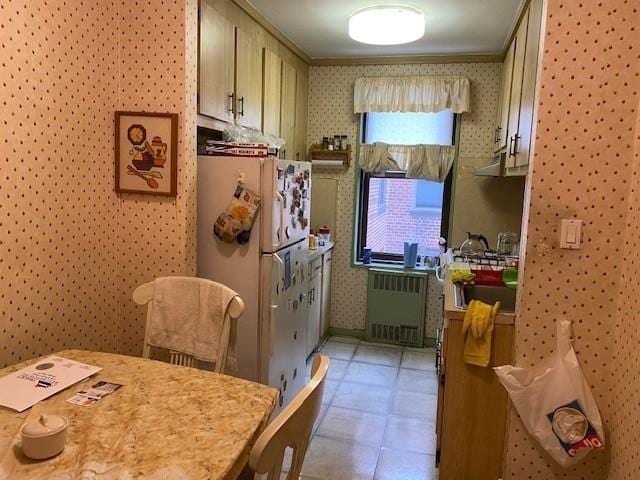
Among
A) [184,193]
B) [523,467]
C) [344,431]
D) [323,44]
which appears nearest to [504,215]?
[323,44]

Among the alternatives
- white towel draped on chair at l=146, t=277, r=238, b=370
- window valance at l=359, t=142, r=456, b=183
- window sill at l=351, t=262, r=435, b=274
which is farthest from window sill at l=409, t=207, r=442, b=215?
white towel draped on chair at l=146, t=277, r=238, b=370

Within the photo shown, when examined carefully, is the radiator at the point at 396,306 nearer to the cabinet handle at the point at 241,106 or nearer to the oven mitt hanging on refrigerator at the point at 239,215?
the cabinet handle at the point at 241,106

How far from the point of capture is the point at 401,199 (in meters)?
4.46

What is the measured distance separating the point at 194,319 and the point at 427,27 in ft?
8.49

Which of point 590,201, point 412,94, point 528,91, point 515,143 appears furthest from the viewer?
point 412,94

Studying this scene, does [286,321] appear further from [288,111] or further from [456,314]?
[288,111]

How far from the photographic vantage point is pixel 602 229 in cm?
174

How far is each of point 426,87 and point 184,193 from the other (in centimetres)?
262

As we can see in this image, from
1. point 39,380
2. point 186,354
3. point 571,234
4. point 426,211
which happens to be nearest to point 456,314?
point 571,234

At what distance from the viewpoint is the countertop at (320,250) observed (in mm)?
3553

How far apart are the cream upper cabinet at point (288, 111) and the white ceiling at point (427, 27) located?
251 millimetres

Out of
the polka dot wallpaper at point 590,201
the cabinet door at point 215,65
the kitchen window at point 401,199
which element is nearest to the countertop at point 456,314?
the polka dot wallpaper at point 590,201

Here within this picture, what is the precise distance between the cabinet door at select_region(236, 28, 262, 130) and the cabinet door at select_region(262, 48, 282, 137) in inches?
3.4

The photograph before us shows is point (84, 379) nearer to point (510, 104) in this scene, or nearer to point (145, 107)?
point (145, 107)
